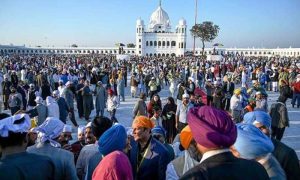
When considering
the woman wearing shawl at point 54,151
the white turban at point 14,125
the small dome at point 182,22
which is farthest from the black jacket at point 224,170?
the small dome at point 182,22

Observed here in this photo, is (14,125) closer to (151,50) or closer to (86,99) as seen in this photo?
(86,99)

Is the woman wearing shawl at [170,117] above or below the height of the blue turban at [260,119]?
below

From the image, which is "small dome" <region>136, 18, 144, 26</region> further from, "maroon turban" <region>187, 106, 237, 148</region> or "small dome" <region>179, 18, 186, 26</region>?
"maroon turban" <region>187, 106, 237, 148</region>

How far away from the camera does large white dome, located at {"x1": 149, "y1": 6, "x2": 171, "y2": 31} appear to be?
291 feet

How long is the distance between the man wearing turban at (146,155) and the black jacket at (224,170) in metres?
1.40

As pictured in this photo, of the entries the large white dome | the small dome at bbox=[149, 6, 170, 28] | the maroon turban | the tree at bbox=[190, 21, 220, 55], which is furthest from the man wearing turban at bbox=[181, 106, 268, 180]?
the small dome at bbox=[149, 6, 170, 28]

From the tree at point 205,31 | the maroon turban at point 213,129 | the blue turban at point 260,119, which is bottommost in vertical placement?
the blue turban at point 260,119

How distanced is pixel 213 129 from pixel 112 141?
3.57ft

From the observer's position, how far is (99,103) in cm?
957

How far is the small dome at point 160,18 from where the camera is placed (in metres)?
88.8

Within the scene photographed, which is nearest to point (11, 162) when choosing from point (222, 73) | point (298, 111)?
point (298, 111)

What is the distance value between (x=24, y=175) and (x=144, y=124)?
4.86 feet

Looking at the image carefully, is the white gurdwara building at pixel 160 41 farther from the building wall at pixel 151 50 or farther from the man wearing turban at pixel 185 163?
the man wearing turban at pixel 185 163

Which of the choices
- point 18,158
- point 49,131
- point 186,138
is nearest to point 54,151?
point 49,131
